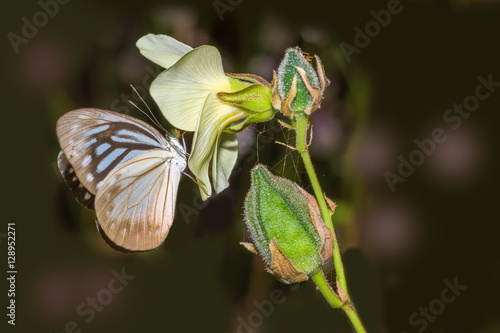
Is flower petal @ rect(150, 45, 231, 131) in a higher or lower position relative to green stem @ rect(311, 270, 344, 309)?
higher

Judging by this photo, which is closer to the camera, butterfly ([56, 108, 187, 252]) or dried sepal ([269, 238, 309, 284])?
dried sepal ([269, 238, 309, 284])

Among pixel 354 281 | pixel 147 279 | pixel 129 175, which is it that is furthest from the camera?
pixel 147 279

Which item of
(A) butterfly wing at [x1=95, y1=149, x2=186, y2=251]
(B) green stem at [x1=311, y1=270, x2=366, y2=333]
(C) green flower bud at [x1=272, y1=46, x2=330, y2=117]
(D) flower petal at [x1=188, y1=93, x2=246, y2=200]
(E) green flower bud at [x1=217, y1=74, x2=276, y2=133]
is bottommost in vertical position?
(A) butterfly wing at [x1=95, y1=149, x2=186, y2=251]

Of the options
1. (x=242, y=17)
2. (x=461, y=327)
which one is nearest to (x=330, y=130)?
(x=242, y=17)

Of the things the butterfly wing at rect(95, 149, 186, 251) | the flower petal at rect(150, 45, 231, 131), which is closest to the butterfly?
the butterfly wing at rect(95, 149, 186, 251)

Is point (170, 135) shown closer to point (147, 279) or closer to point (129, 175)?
point (129, 175)

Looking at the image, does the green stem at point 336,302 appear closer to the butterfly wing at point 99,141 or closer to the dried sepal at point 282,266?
the dried sepal at point 282,266

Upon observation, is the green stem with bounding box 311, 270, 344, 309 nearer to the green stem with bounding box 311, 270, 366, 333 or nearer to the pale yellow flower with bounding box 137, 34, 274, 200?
the green stem with bounding box 311, 270, 366, 333
